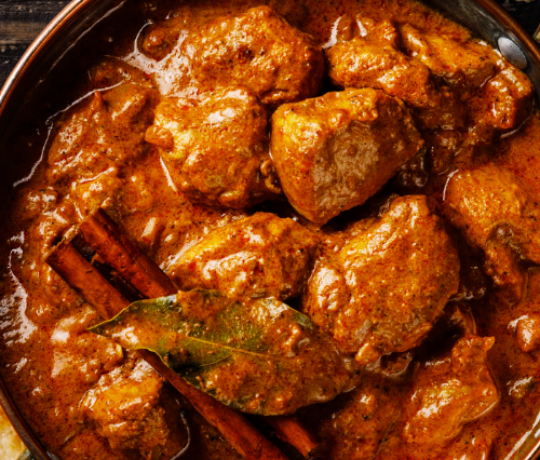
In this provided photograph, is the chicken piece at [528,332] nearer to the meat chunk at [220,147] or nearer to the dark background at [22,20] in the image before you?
the meat chunk at [220,147]

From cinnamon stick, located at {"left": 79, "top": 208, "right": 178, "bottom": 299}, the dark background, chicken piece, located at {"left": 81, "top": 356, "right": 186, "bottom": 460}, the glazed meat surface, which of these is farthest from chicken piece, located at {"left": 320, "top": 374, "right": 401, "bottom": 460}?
the dark background

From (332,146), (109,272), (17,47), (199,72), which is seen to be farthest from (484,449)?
(17,47)

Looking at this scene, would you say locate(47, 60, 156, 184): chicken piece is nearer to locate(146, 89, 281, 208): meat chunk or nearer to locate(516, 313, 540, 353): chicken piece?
locate(146, 89, 281, 208): meat chunk

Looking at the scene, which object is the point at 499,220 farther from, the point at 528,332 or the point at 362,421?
the point at 362,421

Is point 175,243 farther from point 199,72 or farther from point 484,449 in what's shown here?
point 484,449

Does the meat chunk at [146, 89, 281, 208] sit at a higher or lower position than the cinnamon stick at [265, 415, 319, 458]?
higher

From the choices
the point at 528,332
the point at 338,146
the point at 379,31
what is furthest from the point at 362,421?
the point at 379,31

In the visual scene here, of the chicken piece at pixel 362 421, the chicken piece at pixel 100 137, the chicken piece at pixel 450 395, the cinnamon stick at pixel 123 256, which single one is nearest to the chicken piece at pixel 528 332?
the chicken piece at pixel 450 395
